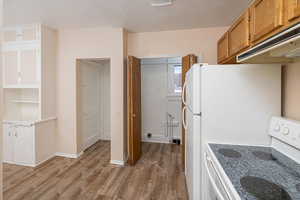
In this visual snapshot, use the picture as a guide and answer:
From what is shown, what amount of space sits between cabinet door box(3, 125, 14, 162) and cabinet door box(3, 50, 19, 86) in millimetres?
917

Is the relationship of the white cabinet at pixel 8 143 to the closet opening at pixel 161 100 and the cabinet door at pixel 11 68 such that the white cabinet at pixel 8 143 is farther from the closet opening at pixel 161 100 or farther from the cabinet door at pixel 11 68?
the closet opening at pixel 161 100

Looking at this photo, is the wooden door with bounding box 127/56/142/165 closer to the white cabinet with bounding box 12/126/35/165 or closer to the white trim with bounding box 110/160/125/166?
the white trim with bounding box 110/160/125/166

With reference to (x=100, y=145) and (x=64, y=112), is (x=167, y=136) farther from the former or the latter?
(x=64, y=112)

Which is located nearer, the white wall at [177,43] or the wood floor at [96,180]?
the wood floor at [96,180]

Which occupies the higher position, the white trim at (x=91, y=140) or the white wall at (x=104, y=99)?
the white wall at (x=104, y=99)

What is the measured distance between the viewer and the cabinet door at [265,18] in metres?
0.87

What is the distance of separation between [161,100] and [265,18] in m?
3.31

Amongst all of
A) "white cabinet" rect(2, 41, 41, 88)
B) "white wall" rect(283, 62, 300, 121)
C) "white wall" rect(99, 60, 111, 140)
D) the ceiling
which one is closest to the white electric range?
"white wall" rect(283, 62, 300, 121)

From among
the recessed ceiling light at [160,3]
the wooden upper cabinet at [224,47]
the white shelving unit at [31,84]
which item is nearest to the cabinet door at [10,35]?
the white shelving unit at [31,84]

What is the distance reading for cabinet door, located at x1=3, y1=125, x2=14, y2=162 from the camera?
296 centimetres

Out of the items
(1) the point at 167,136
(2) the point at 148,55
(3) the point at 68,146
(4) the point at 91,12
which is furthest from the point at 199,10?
(3) the point at 68,146

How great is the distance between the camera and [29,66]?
306 centimetres

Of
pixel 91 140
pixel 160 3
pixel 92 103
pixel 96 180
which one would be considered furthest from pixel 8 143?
pixel 160 3

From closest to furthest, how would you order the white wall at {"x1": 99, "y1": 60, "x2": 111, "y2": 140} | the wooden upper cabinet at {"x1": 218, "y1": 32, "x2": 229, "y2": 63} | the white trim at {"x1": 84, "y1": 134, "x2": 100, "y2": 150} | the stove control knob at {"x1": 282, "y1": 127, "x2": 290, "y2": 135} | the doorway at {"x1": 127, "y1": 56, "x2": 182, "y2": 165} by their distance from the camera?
the stove control knob at {"x1": 282, "y1": 127, "x2": 290, "y2": 135}, the wooden upper cabinet at {"x1": 218, "y1": 32, "x2": 229, "y2": 63}, the white trim at {"x1": 84, "y1": 134, "x2": 100, "y2": 150}, the doorway at {"x1": 127, "y1": 56, "x2": 182, "y2": 165}, the white wall at {"x1": 99, "y1": 60, "x2": 111, "y2": 140}
